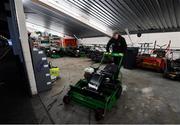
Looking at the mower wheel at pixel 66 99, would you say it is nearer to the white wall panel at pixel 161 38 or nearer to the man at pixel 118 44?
the man at pixel 118 44

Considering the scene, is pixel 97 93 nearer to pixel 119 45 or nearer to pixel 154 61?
pixel 119 45

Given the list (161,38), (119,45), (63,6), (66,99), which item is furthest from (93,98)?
(161,38)

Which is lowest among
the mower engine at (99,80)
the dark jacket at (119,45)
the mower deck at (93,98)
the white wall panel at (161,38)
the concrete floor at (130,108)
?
the concrete floor at (130,108)

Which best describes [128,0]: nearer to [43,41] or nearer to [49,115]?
[49,115]

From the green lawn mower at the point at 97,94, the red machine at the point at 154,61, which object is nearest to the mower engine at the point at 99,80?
the green lawn mower at the point at 97,94

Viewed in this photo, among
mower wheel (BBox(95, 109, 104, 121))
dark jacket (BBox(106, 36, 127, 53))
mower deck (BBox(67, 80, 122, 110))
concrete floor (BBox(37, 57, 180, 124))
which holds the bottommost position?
concrete floor (BBox(37, 57, 180, 124))

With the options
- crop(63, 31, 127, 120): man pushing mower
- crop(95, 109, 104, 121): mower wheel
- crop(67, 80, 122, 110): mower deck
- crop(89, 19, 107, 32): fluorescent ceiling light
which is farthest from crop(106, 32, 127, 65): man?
crop(89, 19, 107, 32): fluorescent ceiling light

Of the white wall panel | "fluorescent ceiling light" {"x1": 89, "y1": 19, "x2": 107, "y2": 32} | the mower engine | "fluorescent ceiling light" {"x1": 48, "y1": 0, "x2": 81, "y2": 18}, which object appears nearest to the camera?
the mower engine

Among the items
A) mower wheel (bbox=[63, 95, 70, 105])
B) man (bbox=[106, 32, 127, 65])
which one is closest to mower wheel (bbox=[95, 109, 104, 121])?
mower wheel (bbox=[63, 95, 70, 105])

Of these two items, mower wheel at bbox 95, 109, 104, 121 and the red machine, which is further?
the red machine

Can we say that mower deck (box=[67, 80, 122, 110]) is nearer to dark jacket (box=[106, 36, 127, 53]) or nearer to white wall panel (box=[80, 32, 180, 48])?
dark jacket (box=[106, 36, 127, 53])

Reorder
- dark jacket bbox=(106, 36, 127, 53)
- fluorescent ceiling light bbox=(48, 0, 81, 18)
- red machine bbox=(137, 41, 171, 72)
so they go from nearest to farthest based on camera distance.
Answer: dark jacket bbox=(106, 36, 127, 53) < fluorescent ceiling light bbox=(48, 0, 81, 18) < red machine bbox=(137, 41, 171, 72)

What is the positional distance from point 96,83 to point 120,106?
0.66 meters

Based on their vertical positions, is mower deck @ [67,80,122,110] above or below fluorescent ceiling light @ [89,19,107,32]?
below
